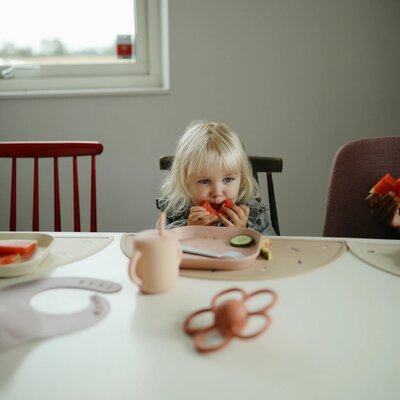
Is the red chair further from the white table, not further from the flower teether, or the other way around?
the flower teether

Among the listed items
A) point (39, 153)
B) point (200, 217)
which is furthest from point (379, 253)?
point (39, 153)

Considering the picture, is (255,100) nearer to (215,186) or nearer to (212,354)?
(215,186)

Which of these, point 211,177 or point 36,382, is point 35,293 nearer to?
point 36,382

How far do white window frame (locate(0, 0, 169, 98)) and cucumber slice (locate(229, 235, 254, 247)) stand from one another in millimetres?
1405

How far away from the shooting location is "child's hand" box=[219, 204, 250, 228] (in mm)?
1164

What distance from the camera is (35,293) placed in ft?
2.43

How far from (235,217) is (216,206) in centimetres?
10

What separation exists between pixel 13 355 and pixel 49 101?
179cm

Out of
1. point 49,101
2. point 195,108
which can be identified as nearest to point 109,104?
point 49,101

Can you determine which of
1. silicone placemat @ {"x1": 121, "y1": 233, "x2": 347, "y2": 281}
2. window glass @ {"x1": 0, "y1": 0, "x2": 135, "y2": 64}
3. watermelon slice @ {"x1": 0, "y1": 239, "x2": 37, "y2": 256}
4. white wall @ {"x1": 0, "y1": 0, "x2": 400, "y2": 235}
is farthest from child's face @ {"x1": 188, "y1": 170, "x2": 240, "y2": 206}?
window glass @ {"x1": 0, "y1": 0, "x2": 135, "y2": 64}

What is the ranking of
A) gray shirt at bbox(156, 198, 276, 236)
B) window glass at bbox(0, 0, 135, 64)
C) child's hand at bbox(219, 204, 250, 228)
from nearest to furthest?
child's hand at bbox(219, 204, 250, 228) → gray shirt at bbox(156, 198, 276, 236) → window glass at bbox(0, 0, 135, 64)

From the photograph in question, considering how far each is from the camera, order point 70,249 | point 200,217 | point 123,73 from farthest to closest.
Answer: point 123,73
point 200,217
point 70,249

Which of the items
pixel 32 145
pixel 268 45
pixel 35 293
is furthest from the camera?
pixel 268 45

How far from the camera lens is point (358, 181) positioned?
134 cm
